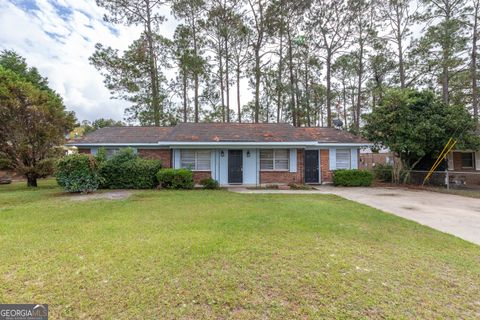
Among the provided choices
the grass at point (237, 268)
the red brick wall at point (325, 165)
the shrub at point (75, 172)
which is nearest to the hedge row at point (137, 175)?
the shrub at point (75, 172)

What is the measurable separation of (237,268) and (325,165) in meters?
12.2

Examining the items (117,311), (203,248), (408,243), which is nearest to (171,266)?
(203,248)

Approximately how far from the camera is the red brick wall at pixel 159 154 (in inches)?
541

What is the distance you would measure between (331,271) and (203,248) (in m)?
2.02

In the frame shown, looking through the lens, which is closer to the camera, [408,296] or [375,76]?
[408,296]

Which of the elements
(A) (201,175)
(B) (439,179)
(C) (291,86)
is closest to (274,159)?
(A) (201,175)

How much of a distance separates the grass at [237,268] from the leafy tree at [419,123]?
9.19 m

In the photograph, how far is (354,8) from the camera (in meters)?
19.8

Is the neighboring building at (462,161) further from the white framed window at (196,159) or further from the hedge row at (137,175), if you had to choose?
the hedge row at (137,175)

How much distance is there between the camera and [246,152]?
13.4m

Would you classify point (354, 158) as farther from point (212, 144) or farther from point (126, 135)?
point (126, 135)

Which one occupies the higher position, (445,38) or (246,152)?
(445,38)

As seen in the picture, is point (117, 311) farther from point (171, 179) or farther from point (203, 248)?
point (171, 179)
